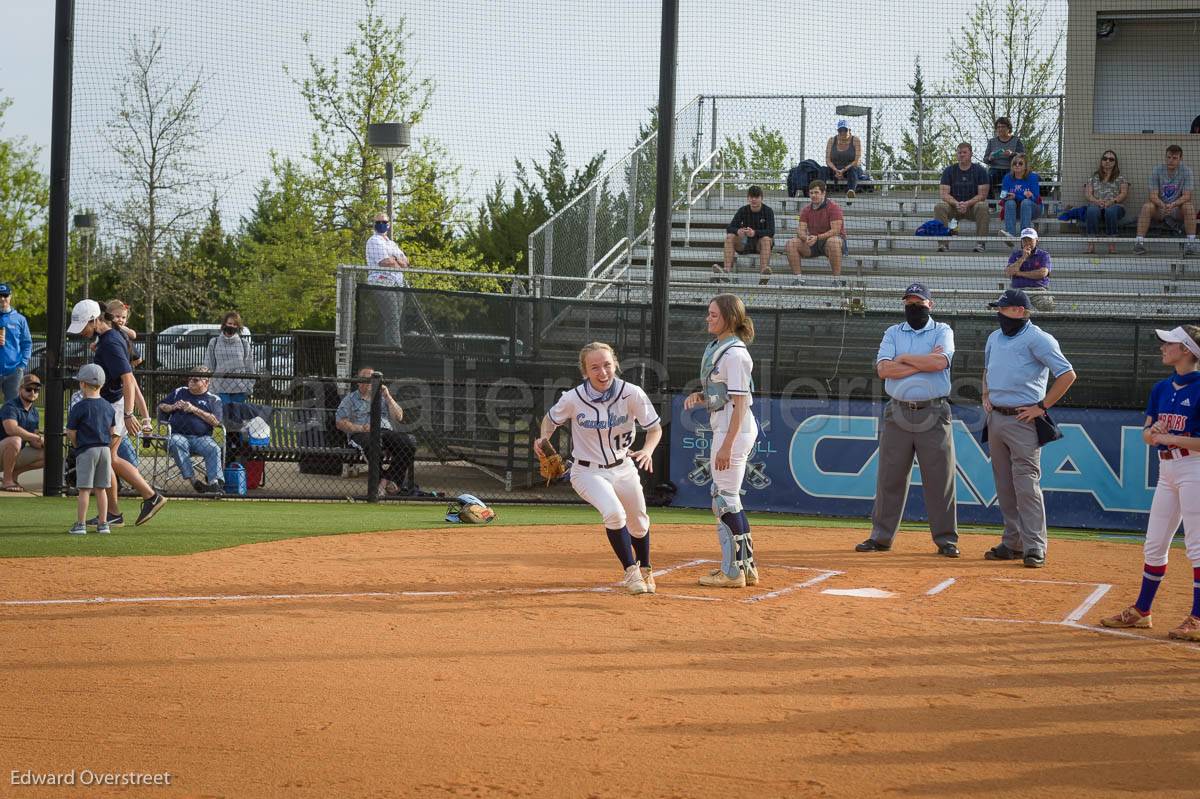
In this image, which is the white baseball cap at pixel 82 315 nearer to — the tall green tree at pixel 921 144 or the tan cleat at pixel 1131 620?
the tan cleat at pixel 1131 620

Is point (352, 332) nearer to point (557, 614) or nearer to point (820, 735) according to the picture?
point (557, 614)

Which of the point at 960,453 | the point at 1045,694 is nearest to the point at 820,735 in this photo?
the point at 1045,694

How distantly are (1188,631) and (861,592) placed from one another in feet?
6.89

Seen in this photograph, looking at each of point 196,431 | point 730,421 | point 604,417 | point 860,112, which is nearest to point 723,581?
point 730,421

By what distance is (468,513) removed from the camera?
39.6 feet

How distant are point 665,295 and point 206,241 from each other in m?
32.7

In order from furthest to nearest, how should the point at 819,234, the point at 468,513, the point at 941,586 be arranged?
the point at 819,234 → the point at 468,513 → the point at 941,586

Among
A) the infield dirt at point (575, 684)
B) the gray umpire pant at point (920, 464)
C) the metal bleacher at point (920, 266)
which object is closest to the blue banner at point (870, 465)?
the metal bleacher at point (920, 266)

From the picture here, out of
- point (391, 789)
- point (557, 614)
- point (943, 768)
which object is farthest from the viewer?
point (557, 614)

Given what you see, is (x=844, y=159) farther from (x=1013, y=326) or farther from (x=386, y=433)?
(x=1013, y=326)

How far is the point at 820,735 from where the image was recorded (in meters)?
4.85

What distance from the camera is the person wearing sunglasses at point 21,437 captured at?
45.9 feet

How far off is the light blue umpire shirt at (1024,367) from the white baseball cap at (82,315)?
825 centimetres

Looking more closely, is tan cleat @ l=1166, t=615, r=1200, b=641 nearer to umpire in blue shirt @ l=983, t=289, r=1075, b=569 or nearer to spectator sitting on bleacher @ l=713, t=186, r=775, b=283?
umpire in blue shirt @ l=983, t=289, r=1075, b=569
